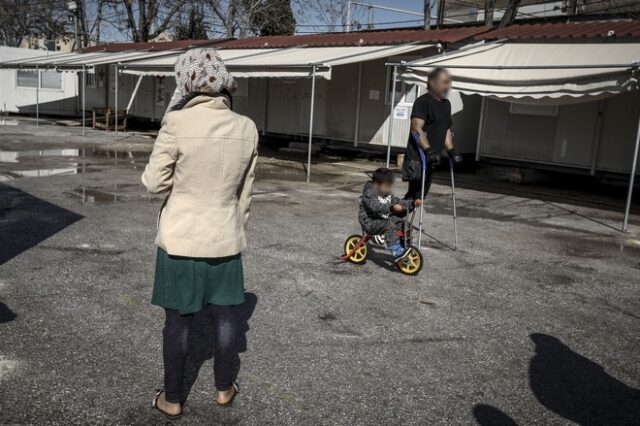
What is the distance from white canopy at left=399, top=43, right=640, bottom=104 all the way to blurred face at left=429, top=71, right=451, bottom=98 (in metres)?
2.75

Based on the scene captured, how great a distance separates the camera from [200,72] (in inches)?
113

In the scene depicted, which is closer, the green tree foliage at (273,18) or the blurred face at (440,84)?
the blurred face at (440,84)

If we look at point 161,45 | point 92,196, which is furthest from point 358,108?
point 161,45

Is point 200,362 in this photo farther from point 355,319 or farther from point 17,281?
point 17,281

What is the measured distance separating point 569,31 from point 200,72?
11668mm

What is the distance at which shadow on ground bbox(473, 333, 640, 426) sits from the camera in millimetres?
3307

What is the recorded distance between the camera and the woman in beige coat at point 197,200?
9.39 ft

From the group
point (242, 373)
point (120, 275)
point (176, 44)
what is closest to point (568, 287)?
point (242, 373)

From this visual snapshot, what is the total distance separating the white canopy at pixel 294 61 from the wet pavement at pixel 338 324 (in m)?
4.25

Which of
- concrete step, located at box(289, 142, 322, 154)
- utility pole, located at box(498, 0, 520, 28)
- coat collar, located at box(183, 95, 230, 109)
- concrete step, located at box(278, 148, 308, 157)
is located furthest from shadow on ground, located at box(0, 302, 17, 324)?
utility pole, located at box(498, 0, 520, 28)

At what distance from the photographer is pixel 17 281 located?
16.6ft

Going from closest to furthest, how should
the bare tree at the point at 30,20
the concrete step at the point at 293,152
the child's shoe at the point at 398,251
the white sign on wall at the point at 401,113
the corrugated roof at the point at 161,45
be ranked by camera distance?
the child's shoe at the point at 398,251, the white sign on wall at the point at 401,113, the concrete step at the point at 293,152, the corrugated roof at the point at 161,45, the bare tree at the point at 30,20

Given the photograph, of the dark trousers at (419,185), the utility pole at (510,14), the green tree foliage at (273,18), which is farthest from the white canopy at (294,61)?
the green tree foliage at (273,18)

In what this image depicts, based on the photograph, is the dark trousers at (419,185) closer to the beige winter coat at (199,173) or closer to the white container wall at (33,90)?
the beige winter coat at (199,173)
